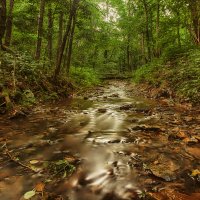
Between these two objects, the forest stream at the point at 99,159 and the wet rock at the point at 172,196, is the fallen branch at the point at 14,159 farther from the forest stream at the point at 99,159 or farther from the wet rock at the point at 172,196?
the wet rock at the point at 172,196

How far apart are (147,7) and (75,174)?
20531 mm

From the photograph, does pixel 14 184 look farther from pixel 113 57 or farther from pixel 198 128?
pixel 113 57

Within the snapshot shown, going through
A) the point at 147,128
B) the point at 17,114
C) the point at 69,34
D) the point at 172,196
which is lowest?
the point at 172,196

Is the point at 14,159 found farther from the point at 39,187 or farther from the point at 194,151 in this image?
the point at 194,151

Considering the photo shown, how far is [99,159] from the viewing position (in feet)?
11.4

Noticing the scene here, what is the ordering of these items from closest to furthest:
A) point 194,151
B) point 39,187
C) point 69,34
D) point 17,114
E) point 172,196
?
point 172,196, point 39,187, point 194,151, point 17,114, point 69,34

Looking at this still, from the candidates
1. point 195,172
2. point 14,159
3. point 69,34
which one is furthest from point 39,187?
point 69,34

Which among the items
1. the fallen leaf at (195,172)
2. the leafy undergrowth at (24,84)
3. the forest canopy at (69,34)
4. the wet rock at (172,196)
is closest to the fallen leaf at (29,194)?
the wet rock at (172,196)

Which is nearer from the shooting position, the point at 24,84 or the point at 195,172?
the point at 195,172

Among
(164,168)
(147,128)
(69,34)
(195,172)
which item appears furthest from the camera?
(69,34)

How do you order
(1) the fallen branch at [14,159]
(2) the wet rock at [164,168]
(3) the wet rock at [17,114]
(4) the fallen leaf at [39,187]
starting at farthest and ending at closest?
(3) the wet rock at [17,114] < (1) the fallen branch at [14,159] < (2) the wet rock at [164,168] < (4) the fallen leaf at [39,187]

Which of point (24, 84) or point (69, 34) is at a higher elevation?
point (69, 34)

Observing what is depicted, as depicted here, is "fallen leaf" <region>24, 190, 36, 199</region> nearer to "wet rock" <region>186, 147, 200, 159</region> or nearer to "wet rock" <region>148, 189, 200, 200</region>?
"wet rock" <region>148, 189, 200, 200</region>

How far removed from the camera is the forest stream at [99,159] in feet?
8.58
